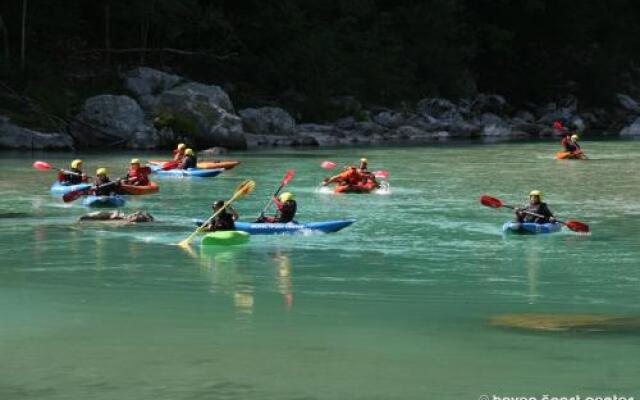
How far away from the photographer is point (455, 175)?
30000 mm

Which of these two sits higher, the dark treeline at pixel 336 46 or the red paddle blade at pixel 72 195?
the dark treeline at pixel 336 46

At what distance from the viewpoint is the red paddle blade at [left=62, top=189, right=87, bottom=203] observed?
21.8m

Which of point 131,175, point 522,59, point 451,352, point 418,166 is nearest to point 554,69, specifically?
point 522,59

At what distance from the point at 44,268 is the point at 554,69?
166 ft

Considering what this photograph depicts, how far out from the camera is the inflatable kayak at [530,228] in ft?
59.9

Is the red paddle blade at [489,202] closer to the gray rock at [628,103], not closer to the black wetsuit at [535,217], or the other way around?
the black wetsuit at [535,217]

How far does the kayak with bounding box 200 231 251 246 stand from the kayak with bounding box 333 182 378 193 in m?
7.92

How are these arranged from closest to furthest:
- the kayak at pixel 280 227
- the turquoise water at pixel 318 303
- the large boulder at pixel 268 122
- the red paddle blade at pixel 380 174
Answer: the turquoise water at pixel 318 303 < the kayak at pixel 280 227 < the red paddle blade at pixel 380 174 < the large boulder at pixel 268 122

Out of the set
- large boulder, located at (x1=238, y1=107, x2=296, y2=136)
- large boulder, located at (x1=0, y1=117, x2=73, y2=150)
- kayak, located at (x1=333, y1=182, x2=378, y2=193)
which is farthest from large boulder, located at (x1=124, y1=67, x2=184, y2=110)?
kayak, located at (x1=333, y1=182, x2=378, y2=193)

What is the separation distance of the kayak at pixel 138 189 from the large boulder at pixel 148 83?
17.0 metres

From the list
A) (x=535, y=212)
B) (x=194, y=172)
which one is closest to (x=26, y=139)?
(x=194, y=172)

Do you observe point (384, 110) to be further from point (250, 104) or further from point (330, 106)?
point (250, 104)

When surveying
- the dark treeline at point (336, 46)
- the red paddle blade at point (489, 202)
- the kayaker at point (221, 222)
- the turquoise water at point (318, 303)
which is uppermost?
the dark treeline at point (336, 46)

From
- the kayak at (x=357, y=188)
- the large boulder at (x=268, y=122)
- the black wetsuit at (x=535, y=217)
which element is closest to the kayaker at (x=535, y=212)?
the black wetsuit at (x=535, y=217)
